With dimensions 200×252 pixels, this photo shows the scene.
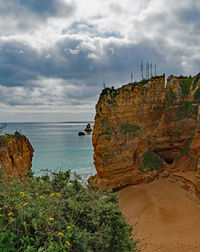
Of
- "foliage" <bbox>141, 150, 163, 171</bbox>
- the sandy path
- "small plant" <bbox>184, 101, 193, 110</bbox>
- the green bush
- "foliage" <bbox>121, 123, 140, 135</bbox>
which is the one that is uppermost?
"small plant" <bbox>184, 101, 193, 110</bbox>

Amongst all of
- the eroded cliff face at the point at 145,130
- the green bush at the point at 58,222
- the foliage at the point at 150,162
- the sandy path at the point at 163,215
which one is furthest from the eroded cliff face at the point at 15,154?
the foliage at the point at 150,162

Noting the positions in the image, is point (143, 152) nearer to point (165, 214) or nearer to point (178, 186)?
point (178, 186)

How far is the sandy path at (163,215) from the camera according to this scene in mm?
8734

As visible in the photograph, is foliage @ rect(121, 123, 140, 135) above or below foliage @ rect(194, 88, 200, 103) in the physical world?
below

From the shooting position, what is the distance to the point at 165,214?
1168 cm

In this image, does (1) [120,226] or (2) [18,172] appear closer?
(1) [120,226]

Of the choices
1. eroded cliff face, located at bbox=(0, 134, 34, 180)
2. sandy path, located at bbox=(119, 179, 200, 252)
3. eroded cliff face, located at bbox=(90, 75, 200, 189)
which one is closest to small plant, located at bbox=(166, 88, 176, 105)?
eroded cliff face, located at bbox=(90, 75, 200, 189)

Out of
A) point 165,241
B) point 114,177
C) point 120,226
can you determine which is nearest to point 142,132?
point 114,177

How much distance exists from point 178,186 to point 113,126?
821cm

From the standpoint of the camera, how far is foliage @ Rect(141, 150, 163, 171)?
17.8 meters

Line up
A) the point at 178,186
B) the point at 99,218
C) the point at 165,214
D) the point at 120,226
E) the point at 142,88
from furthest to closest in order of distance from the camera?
1. the point at 142,88
2. the point at 178,186
3. the point at 165,214
4. the point at 120,226
5. the point at 99,218

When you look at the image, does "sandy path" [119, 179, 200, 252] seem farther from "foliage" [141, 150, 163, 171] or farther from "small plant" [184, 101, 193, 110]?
"small plant" [184, 101, 193, 110]

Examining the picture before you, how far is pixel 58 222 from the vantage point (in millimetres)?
3143

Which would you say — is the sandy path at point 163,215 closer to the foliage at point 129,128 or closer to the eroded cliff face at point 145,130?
the eroded cliff face at point 145,130
